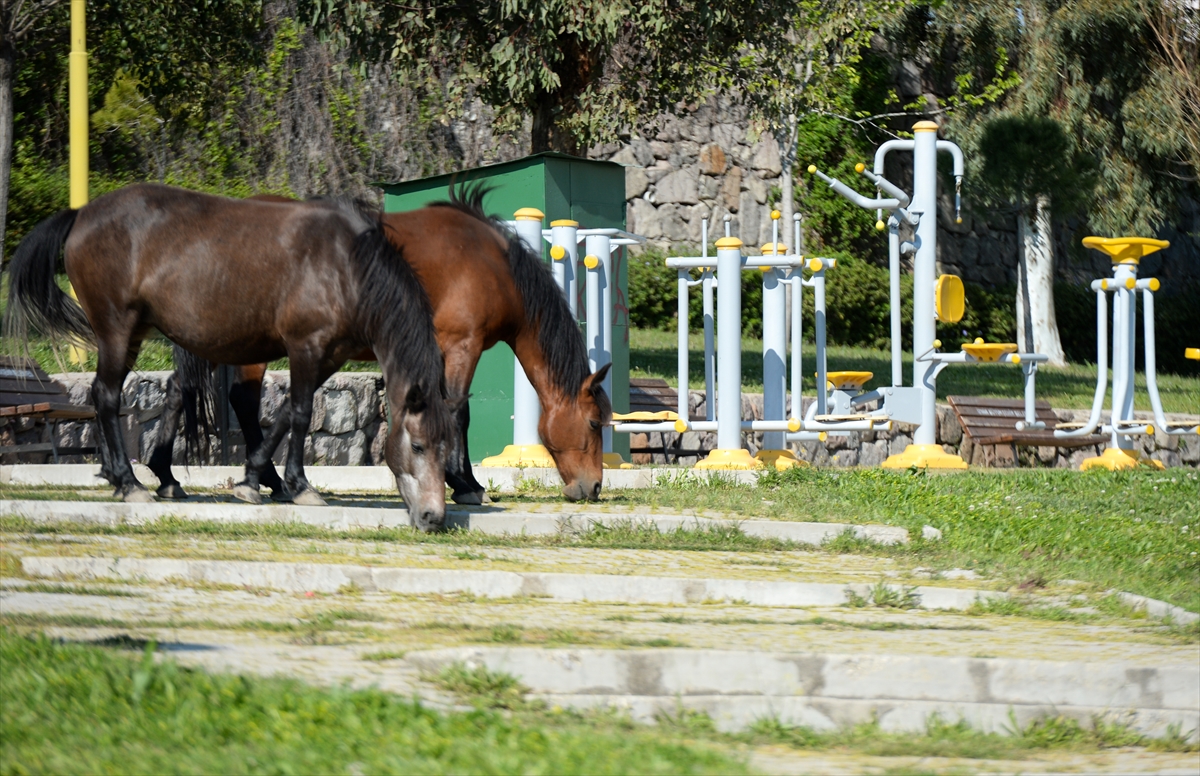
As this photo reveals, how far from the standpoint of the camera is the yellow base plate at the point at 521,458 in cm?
1038

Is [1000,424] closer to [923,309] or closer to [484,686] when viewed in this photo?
[923,309]

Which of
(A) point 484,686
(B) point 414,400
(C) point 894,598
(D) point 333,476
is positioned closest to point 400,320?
(B) point 414,400

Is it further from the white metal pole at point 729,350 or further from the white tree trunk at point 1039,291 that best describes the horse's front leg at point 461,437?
the white tree trunk at point 1039,291

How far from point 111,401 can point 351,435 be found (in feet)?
17.7

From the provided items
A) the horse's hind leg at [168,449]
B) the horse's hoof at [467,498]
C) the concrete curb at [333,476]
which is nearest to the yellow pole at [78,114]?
the concrete curb at [333,476]

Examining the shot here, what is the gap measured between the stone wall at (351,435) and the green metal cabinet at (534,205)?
164 cm

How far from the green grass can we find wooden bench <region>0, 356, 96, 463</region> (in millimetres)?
8197

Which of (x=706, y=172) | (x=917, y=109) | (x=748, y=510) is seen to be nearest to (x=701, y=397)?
(x=748, y=510)

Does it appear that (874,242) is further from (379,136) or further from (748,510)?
(748,510)

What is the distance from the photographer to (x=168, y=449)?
8.31 m

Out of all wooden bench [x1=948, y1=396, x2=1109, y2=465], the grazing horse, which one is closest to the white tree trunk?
wooden bench [x1=948, y1=396, x2=1109, y2=465]

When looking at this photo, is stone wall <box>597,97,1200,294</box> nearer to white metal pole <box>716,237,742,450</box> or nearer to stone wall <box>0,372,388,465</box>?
stone wall <box>0,372,388,465</box>

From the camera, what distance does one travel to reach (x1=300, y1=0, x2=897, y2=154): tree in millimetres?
14961

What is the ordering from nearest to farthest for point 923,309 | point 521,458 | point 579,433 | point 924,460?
point 579,433, point 521,458, point 924,460, point 923,309
